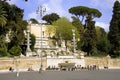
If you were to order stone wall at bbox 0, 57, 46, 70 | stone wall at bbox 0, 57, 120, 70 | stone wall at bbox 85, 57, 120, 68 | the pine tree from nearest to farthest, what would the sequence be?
1. stone wall at bbox 0, 57, 46, 70
2. stone wall at bbox 0, 57, 120, 70
3. stone wall at bbox 85, 57, 120, 68
4. the pine tree

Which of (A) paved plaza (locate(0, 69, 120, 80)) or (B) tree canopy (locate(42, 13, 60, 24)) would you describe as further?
(B) tree canopy (locate(42, 13, 60, 24))

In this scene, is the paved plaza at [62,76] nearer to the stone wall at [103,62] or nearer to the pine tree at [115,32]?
the stone wall at [103,62]

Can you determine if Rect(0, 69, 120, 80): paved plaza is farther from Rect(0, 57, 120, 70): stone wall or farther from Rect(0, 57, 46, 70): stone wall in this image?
Rect(0, 57, 120, 70): stone wall

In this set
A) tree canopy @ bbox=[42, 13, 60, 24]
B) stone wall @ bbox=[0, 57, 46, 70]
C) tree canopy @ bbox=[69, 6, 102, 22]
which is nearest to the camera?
stone wall @ bbox=[0, 57, 46, 70]

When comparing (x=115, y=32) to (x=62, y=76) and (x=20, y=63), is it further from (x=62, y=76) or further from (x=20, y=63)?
(x=62, y=76)

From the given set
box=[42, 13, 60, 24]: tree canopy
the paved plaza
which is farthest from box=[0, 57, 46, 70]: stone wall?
box=[42, 13, 60, 24]: tree canopy

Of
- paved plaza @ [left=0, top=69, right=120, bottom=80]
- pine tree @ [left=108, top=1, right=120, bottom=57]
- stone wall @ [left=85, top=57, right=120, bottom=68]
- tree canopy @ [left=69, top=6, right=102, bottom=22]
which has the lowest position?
paved plaza @ [left=0, top=69, right=120, bottom=80]

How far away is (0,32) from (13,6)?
611cm

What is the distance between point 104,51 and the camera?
82.7m

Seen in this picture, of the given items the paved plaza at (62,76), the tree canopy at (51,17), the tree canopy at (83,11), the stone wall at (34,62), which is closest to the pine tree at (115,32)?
the stone wall at (34,62)

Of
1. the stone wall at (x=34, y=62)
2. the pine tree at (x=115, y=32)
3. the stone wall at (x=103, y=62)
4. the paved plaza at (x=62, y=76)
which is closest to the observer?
the paved plaza at (x=62, y=76)

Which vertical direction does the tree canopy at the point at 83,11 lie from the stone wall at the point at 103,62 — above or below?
above

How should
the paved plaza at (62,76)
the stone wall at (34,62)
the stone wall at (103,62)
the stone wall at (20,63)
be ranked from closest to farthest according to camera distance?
the paved plaza at (62,76), the stone wall at (20,63), the stone wall at (34,62), the stone wall at (103,62)

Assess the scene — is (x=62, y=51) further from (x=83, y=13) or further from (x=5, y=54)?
(x=83, y=13)
